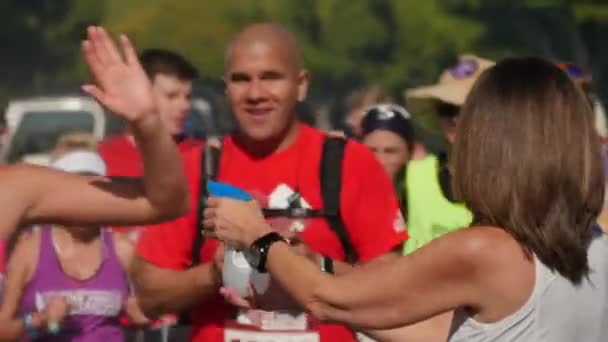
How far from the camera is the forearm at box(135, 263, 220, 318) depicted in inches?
250

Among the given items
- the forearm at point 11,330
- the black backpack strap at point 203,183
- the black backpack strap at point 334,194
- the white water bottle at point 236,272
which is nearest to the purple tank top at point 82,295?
the forearm at point 11,330

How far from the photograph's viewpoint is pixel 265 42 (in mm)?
6867

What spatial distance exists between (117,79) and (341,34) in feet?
224

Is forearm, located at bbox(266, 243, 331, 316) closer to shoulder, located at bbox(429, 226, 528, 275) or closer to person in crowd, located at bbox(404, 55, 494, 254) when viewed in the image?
shoulder, located at bbox(429, 226, 528, 275)

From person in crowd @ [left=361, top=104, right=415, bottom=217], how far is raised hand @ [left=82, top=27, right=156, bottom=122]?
4.77 meters

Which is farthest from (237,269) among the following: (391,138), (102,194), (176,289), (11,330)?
(391,138)

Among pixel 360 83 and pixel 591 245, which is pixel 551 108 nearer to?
pixel 591 245

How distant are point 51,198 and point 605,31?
5991 cm

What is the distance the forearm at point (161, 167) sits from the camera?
5.11 m

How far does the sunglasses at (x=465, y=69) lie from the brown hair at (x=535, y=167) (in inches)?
137

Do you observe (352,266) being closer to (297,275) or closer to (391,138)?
(297,275)

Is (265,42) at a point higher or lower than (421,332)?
higher

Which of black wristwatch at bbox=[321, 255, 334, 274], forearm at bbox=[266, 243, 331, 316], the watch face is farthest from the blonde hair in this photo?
forearm at bbox=[266, 243, 331, 316]

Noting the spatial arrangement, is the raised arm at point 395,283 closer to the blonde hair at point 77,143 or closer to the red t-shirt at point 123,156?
the red t-shirt at point 123,156
